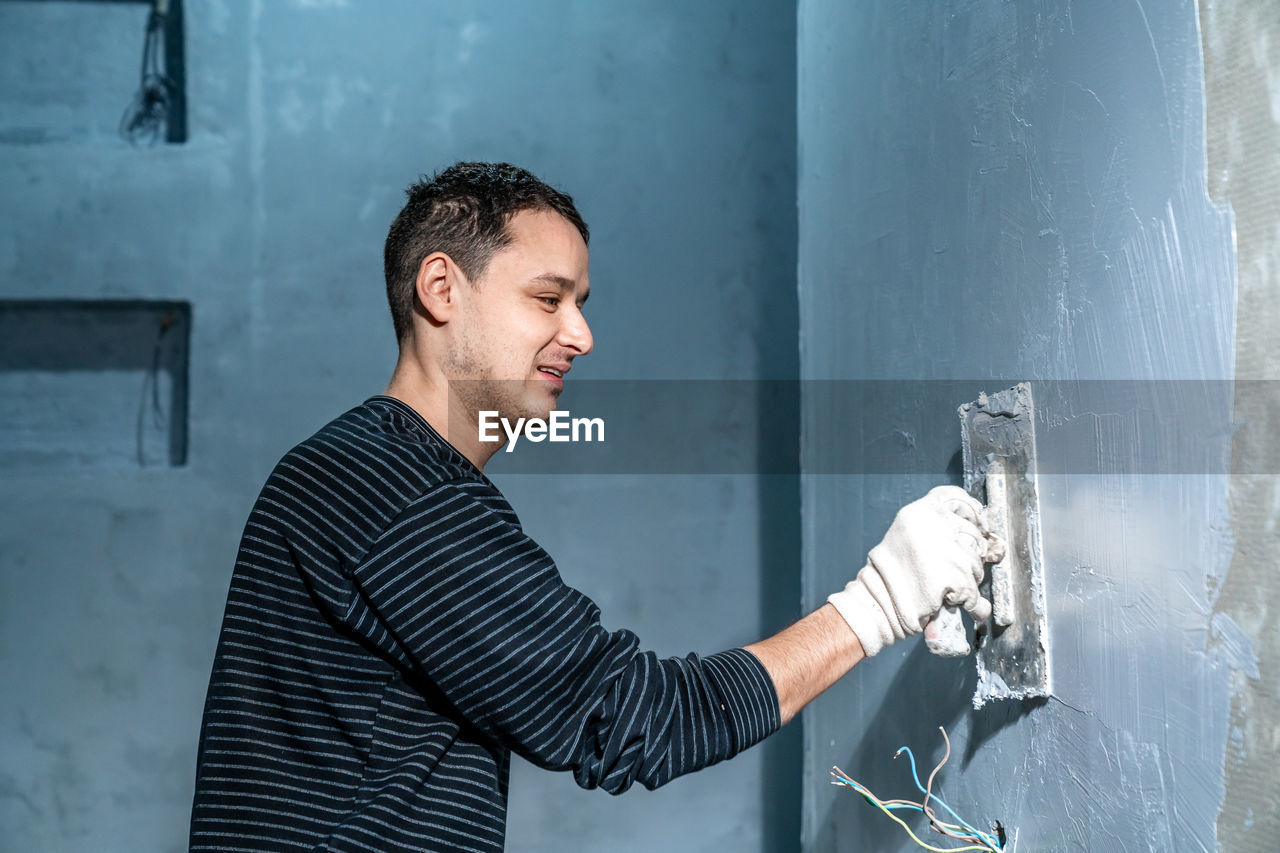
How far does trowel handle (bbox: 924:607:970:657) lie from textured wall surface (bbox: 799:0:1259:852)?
0.10 m

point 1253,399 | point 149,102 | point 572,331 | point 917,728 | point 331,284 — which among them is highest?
point 149,102

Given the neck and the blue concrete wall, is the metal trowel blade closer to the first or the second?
the neck

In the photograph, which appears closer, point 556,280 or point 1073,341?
point 1073,341

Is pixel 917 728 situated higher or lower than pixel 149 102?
lower

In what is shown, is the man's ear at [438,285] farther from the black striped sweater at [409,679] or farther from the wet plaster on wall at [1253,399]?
the wet plaster on wall at [1253,399]

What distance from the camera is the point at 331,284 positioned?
229 centimetres

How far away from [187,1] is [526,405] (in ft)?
5.86

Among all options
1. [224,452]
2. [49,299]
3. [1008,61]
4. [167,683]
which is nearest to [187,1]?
[49,299]

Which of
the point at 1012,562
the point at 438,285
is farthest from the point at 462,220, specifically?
the point at 1012,562

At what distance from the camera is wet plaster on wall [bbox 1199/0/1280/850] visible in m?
0.70

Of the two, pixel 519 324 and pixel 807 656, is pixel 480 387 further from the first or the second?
pixel 807 656

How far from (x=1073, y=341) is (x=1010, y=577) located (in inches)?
10.4

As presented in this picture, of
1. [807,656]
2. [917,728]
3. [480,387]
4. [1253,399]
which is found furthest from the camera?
[917,728]

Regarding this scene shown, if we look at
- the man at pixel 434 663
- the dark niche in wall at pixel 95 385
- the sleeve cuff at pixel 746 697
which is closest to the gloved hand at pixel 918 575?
the man at pixel 434 663
